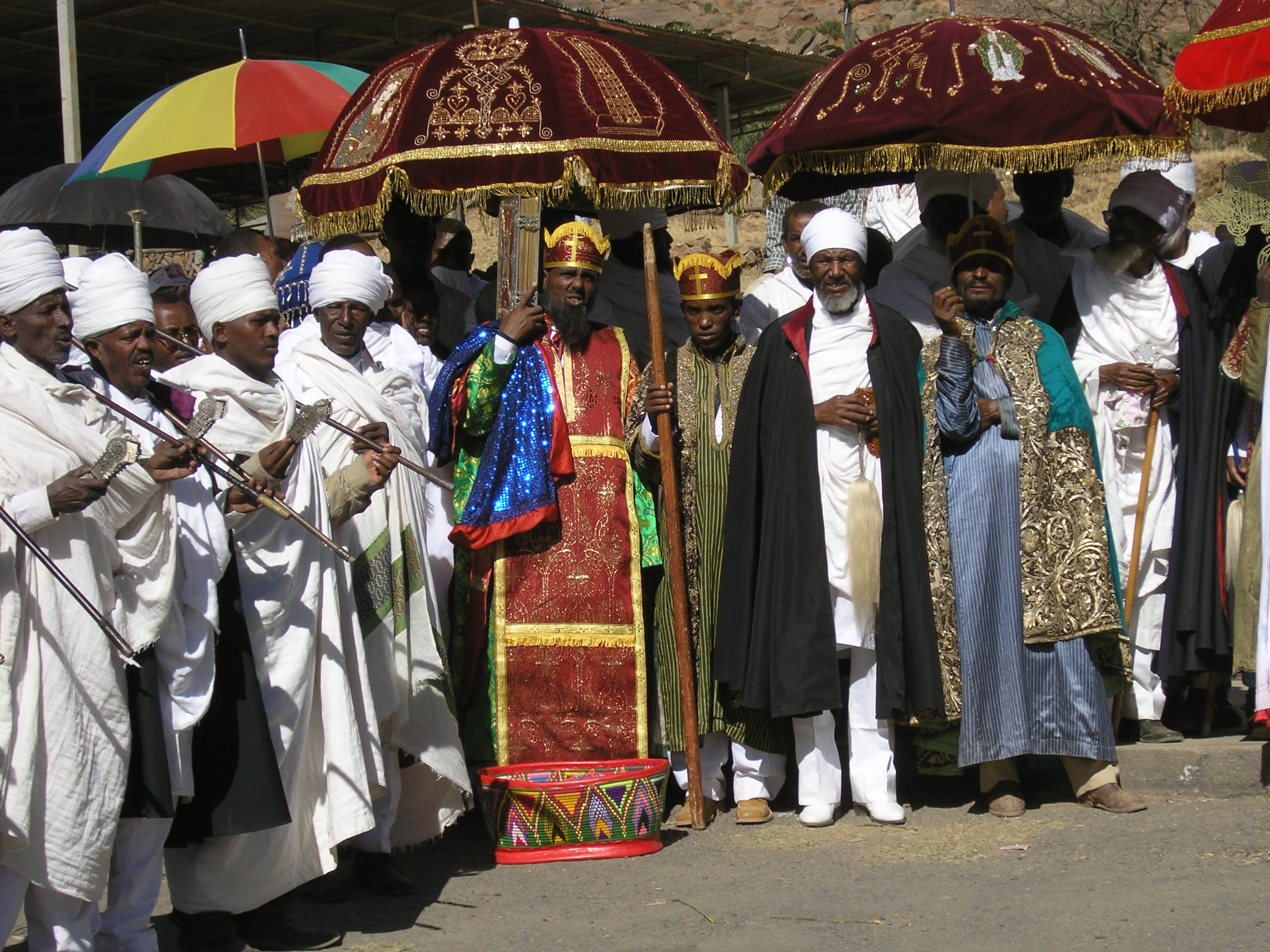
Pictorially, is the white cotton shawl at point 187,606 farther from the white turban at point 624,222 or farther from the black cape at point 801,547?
the white turban at point 624,222

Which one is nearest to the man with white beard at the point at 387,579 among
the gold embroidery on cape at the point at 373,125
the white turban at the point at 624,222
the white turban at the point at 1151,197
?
the gold embroidery on cape at the point at 373,125

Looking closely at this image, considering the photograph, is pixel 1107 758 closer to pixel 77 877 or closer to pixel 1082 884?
pixel 1082 884

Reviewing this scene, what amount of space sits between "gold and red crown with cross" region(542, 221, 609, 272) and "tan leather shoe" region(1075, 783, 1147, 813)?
3.02 metres

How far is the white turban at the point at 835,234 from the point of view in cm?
644

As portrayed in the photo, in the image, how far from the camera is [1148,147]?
20.7 ft

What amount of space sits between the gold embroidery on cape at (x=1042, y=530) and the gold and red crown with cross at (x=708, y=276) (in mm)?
955

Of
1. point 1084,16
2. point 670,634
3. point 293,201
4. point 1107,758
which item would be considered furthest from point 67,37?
point 1084,16

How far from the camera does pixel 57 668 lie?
171 inches

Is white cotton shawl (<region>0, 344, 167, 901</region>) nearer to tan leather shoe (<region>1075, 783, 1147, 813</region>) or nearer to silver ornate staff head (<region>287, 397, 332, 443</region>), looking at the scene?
silver ornate staff head (<region>287, 397, 332, 443</region>)

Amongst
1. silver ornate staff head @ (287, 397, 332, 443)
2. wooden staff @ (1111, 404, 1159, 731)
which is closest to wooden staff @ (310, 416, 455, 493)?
silver ornate staff head @ (287, 397, 332, 443)

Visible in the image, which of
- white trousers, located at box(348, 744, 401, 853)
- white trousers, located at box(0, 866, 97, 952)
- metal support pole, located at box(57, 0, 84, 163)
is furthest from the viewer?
metal support pole, located at box(57, 0, 84, 163)

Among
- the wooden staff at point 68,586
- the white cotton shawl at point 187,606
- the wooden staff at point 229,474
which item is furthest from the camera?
the white cotton shawl at point 187,606

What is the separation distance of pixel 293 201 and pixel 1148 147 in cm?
360

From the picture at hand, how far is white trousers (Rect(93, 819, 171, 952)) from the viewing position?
4.62m
